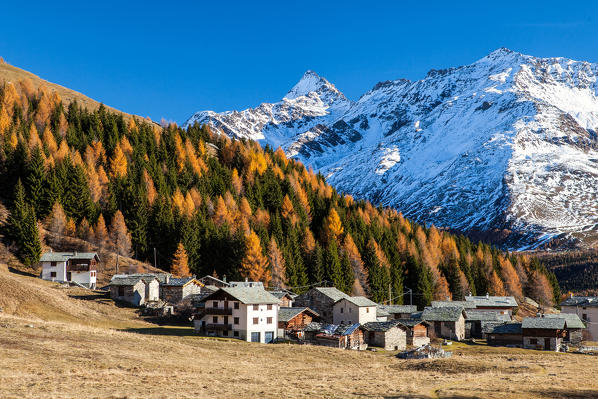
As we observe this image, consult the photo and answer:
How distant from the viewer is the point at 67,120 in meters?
181

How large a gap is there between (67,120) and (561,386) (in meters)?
169

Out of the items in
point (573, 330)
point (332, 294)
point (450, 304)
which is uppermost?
point (332, 294)

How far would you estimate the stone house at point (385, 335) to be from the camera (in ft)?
299

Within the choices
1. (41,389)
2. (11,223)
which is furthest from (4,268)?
(41,389)

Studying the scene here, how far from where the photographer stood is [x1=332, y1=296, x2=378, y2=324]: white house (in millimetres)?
103875

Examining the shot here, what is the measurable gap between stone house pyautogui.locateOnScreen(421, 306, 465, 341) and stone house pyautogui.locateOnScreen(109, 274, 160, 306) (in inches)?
2075

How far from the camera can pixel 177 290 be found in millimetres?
103750

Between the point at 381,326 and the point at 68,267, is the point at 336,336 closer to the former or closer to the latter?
the point at 381,326

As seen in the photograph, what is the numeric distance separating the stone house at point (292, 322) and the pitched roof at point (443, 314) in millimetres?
29109

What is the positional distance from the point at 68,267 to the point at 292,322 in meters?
47.3

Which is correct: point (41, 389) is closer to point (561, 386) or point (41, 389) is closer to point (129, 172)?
point (561, 386)

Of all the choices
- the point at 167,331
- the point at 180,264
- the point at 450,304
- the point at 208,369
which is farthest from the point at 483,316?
the point at 208,369

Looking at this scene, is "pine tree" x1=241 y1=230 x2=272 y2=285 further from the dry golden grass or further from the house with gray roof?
the house with gray roof

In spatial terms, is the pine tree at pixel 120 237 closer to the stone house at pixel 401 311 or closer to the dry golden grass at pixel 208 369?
the dry golden grass at pixel 208 369
